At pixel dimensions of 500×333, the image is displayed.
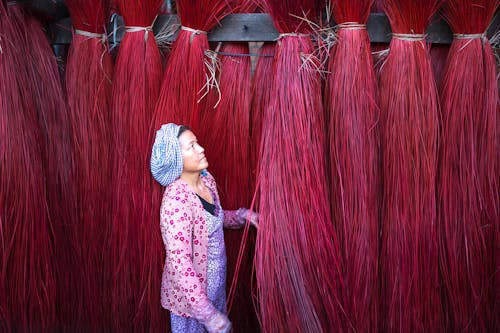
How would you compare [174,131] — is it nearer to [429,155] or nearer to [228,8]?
[228,8]

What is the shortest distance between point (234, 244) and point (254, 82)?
1.87 ft

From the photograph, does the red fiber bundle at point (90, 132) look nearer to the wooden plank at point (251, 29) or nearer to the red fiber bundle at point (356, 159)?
the wooden plank at point (251, 29)

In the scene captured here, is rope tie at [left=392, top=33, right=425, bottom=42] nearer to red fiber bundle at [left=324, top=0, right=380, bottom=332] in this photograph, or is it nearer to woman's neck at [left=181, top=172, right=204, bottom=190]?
red fiber bundle at [left=324, top=0, right=380, bottom=332]

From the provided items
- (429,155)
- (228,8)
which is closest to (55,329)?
(228,8)

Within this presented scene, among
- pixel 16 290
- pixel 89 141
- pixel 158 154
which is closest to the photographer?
pixel 158 154

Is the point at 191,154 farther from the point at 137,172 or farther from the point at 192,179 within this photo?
the point at 137,172

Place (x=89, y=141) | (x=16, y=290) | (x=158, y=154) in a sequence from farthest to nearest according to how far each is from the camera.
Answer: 1. (x=89, y=141)
2. (x=16, y=290)
3. (x=158, y=154)

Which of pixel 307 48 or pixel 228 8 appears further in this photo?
pixel 228 8

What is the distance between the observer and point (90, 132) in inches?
66.6

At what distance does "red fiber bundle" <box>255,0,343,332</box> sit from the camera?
4.81 feet

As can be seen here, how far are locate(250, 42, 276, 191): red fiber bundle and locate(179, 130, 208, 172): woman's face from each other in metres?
0.26

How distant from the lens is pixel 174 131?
1478 millimetres

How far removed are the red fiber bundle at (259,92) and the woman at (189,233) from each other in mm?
204

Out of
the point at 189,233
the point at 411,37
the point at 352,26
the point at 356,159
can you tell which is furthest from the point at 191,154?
the point at 411,37
